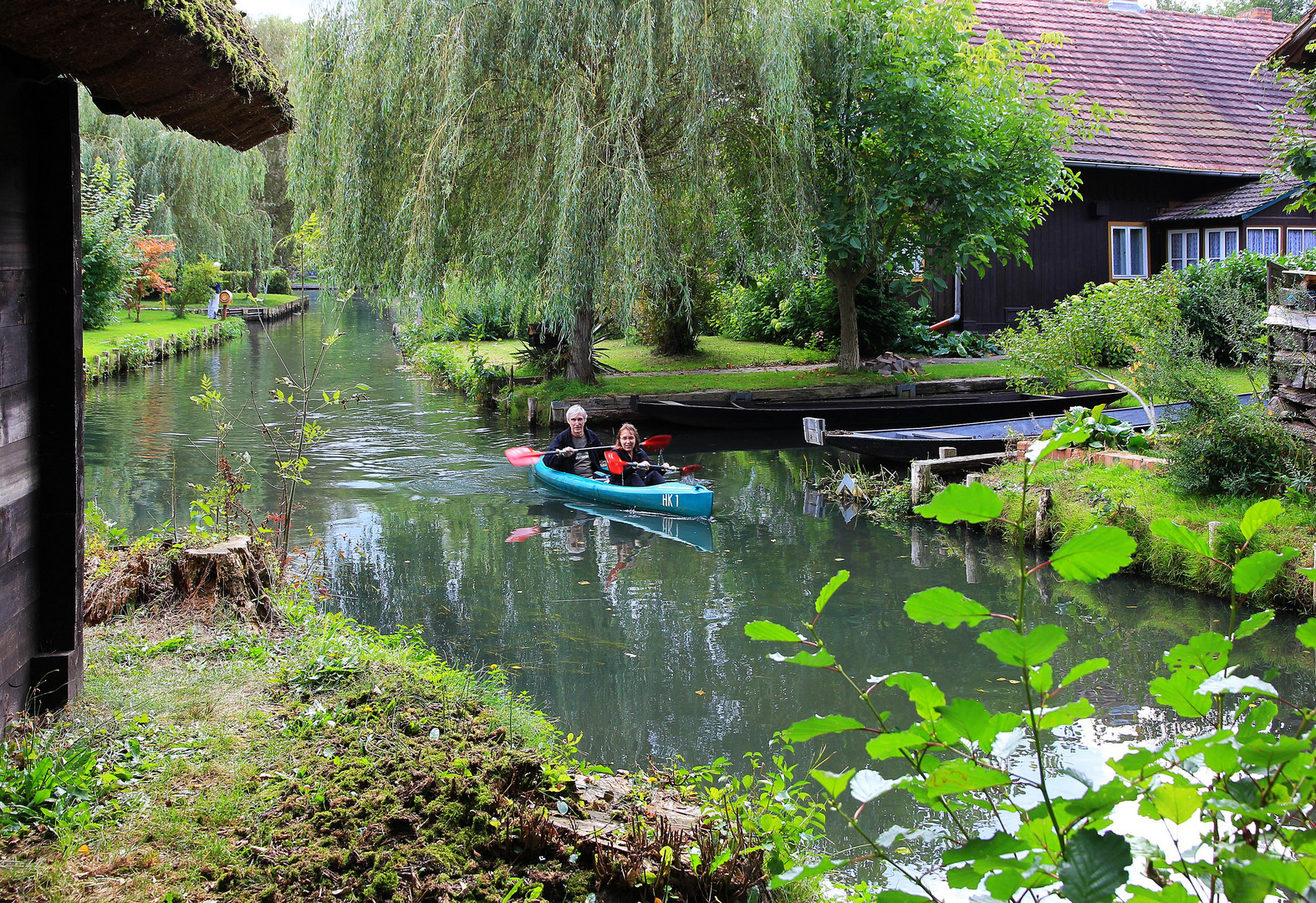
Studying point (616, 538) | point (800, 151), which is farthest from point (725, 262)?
point (616, 538)

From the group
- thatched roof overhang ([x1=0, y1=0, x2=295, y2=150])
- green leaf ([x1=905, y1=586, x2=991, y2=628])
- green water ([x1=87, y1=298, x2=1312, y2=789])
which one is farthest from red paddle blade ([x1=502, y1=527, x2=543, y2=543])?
green leaf ([x1=905, y1=586, x2=991, y2=628])

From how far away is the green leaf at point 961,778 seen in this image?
4.57 ft

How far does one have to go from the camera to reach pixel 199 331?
30906 millimetres

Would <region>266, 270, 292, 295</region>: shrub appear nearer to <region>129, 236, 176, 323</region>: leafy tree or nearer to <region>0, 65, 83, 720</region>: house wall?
<region>129, 236, 176, 323</region>: leafy tree

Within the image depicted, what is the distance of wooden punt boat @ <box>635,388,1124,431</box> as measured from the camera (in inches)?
587

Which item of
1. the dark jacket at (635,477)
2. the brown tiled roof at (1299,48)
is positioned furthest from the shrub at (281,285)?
the brown tiled roof at (1299,48)

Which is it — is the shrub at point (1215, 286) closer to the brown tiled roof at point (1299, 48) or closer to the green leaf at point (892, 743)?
the brown tiled roof at point (1299, 48)

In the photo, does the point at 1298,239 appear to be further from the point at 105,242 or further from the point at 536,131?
the point at 105,242

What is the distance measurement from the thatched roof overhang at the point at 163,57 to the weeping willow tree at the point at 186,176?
2373 cm

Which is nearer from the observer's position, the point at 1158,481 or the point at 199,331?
the point at 1158,481

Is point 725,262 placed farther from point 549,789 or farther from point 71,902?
point 71,902

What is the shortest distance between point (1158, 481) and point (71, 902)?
8.20 m

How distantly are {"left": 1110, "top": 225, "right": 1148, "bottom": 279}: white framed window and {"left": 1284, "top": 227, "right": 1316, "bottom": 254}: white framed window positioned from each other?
2587 millimetres

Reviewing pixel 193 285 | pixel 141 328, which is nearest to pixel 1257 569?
pixel 141 328
